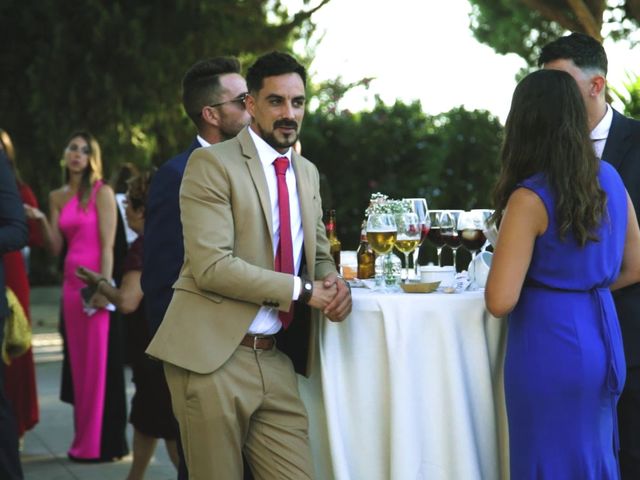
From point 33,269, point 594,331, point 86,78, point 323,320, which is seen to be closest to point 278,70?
point 323,320

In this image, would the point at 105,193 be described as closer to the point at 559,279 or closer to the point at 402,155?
the point at 559,279

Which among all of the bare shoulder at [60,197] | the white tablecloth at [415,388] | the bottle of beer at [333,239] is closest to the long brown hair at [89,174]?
the bare shoulder at [60,197]

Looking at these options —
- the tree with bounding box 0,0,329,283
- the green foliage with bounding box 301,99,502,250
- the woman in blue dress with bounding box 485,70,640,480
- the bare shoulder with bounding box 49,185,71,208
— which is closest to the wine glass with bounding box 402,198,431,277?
the woman in blue dress with bounding box 485,70,640,480

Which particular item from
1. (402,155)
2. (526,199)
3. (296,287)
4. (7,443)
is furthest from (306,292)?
(402,155)

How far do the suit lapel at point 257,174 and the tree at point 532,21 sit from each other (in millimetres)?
5938

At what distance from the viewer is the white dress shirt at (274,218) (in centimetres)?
416

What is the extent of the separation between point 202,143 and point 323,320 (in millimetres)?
1114

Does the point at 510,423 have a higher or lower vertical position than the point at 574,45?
lower

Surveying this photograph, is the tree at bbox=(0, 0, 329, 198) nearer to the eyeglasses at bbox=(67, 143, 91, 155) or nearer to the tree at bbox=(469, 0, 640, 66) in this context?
the tree at bbox=(469, 0, 640, 66)

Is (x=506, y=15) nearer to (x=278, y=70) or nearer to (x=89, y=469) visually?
(x=89, y=469)

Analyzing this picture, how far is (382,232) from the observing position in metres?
4.47

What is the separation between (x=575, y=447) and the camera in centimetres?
394

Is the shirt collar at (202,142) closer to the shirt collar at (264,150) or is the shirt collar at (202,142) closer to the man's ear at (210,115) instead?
the man's ear at (210,115)

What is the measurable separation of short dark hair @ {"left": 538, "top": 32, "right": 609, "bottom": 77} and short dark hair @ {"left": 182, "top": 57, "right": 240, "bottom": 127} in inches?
56.2
